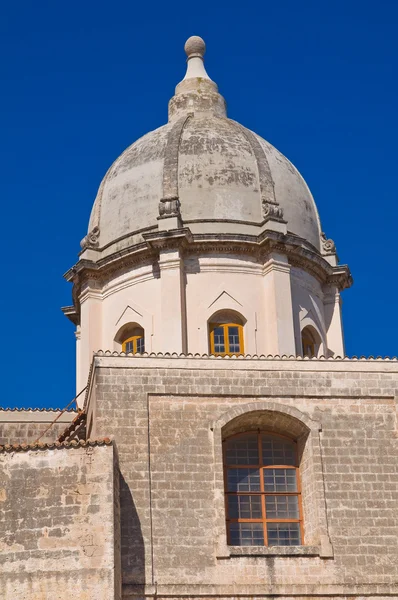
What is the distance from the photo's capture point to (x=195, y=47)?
42.7m

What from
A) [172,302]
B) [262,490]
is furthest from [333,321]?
[262,490]

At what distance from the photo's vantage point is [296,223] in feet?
124

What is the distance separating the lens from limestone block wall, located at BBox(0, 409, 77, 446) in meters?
32.4

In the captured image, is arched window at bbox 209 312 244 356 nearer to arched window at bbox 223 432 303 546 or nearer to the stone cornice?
the stone cornice

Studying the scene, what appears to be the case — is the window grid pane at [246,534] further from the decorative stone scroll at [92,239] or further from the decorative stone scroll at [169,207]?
the decorative stone scroll at [92,239]

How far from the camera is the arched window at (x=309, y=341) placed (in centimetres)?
3662

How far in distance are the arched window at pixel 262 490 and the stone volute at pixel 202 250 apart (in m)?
5.50

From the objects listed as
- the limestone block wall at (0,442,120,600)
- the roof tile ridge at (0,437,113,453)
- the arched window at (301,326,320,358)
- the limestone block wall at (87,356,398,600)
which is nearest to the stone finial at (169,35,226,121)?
the arched window at (301,326,320,358)

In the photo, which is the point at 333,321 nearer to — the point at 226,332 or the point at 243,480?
the point at 226,332

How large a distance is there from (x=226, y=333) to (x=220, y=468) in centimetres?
794

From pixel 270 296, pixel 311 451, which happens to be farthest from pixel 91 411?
pixel 270 296

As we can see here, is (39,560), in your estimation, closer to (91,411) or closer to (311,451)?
(91,411)

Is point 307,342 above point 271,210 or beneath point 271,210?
beneath

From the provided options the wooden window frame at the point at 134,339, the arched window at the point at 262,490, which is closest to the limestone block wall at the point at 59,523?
the arched window at the point at 262,490
